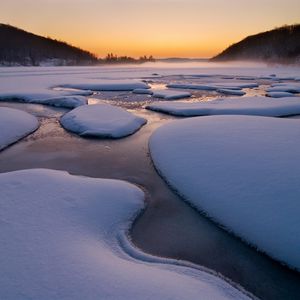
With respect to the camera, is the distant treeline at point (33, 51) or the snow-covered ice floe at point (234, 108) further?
the distant treeline at point (33, 51)

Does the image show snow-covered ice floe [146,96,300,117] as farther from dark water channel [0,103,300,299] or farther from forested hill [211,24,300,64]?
forested hill [211,24,300,64]

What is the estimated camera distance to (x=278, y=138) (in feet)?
19.8

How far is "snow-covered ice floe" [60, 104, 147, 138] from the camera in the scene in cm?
791

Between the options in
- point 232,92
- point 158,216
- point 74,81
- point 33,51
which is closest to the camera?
point 158,216

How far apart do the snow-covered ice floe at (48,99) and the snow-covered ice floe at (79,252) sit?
321 inches

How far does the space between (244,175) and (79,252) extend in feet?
8.95

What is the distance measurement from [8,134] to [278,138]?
6118 mm

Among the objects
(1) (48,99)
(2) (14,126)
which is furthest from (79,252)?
(1) (48,99)

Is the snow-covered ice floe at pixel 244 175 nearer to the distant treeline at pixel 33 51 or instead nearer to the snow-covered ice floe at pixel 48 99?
the snow-covered ice floe at pixel 48 99

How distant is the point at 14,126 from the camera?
8.19 meters

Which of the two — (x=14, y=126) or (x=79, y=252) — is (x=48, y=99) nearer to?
(x=14, y=126)

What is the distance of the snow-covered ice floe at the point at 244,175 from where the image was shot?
355 cm

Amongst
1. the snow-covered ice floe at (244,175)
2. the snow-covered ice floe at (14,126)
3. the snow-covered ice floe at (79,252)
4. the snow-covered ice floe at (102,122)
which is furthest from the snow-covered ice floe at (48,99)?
the snow-covered ice floe at (79,252)

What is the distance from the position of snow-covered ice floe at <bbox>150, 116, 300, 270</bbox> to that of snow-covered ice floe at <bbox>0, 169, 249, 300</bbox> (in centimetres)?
88
